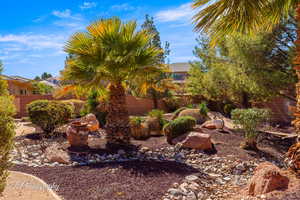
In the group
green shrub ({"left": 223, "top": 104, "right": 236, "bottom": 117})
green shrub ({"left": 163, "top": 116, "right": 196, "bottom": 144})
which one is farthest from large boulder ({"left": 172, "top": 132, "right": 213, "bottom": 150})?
green shrub ({"left": 223, "top": 104, "right": 236, "bottom": 117})

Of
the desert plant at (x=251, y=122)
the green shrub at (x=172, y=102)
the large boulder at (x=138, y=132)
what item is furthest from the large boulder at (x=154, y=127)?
the green shrub at (x=172, y=102)

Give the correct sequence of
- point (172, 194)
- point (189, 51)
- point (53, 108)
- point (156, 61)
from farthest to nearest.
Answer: point (189, 51)
point (53, 108)
point (156, 61)
point (172, 194)

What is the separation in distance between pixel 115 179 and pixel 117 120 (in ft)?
10.0

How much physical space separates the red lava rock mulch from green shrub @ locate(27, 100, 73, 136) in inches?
155

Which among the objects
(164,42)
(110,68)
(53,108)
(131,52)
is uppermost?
(164,42)

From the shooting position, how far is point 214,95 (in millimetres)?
16109

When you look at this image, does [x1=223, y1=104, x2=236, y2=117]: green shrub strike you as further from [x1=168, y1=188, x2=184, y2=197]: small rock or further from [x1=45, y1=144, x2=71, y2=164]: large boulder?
[x1=168, y1=188, x2=184, y2=197]: small rock

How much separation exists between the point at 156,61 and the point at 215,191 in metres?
4.54

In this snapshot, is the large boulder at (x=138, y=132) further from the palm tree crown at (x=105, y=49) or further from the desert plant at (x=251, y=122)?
the desert plant at (x=251, y=122)

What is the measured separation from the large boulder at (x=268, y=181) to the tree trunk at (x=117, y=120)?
Answer: 481cm

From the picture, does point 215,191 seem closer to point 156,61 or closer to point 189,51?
point 156,61

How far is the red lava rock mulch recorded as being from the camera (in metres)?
4.61

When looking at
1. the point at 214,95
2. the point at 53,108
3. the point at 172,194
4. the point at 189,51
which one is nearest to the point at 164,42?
the point at 189,51

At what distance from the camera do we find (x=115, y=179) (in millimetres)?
5391
